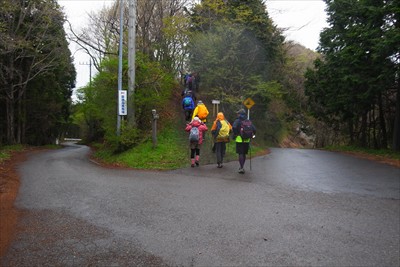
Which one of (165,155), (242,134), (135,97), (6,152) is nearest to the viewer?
(242,134)

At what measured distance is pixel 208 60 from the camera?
67.2 feet

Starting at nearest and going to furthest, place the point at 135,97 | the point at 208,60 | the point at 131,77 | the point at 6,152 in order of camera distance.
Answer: the point at 131,77 < the point at 135,97 < the point at 6,152 < the point at 208,60

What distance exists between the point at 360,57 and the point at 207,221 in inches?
593

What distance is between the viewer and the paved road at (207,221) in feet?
13.6

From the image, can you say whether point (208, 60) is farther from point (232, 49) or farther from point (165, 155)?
point (165, 155)

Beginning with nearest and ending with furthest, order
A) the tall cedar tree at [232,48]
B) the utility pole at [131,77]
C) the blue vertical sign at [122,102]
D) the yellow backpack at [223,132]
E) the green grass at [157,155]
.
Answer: the yellow backpack at [223,132]
the green grass at [157,155]
the blue vertical sign at [122,102]
the utility pole at [131,77]
the tall cedar tree at [232,48]

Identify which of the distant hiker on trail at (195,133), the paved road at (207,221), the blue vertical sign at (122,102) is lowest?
the paved road at (207,221)

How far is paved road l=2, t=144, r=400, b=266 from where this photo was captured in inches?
163

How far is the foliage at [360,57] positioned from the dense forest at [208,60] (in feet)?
0.20

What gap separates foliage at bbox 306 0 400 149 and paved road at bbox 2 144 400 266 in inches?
326

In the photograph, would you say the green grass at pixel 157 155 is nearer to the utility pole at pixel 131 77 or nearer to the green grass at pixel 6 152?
the utility pole at pixel 131 77

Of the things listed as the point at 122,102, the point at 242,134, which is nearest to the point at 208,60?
the point at 122,102

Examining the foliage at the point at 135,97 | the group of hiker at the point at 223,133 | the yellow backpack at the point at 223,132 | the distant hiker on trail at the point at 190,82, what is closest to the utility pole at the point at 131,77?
the foliage at the point at 135,97

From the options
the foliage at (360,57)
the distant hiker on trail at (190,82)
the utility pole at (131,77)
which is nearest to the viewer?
the utility pole at (131,77)
